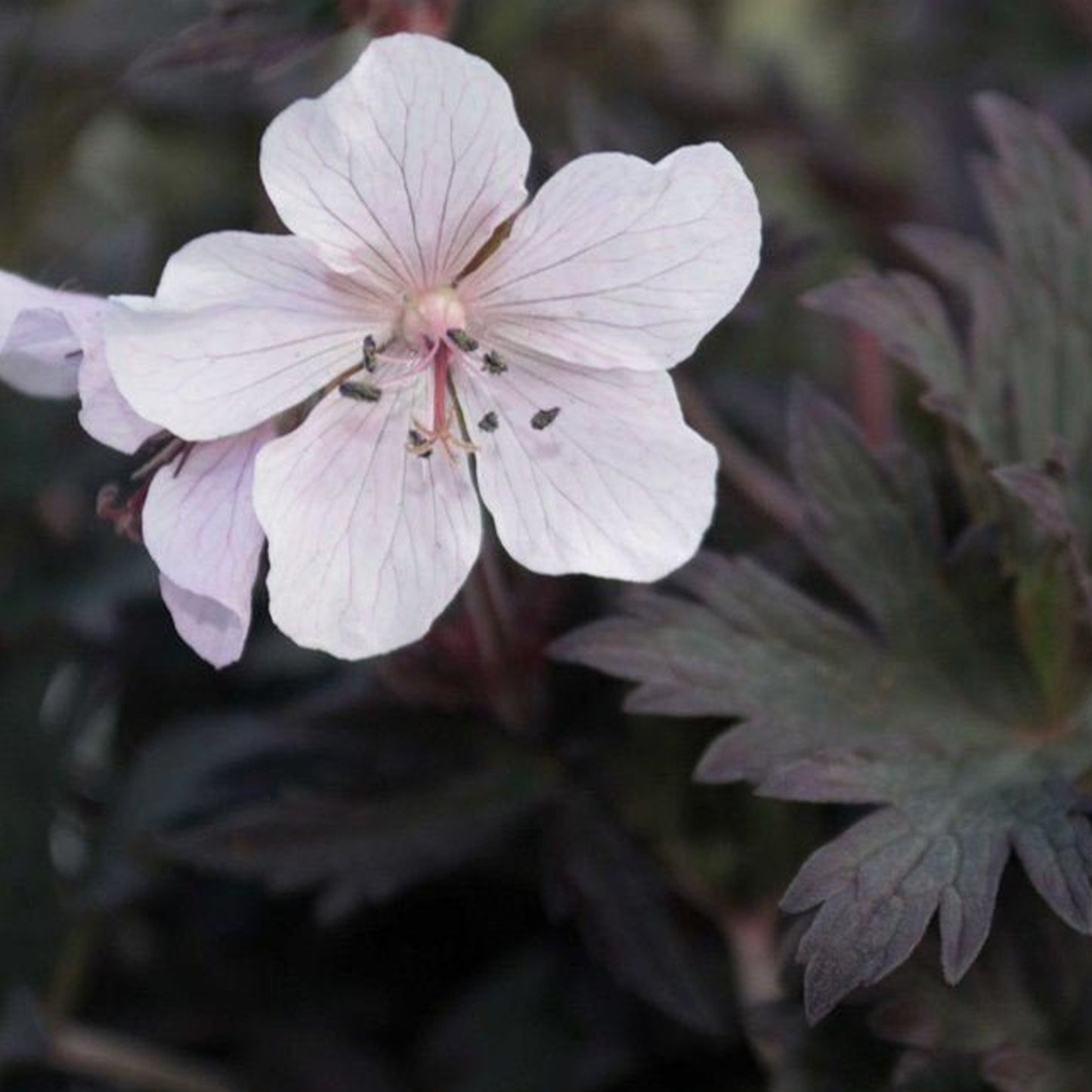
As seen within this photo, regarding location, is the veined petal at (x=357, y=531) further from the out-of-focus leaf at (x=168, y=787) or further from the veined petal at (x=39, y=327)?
the out-of-focus leaf at (x=168, y=787)

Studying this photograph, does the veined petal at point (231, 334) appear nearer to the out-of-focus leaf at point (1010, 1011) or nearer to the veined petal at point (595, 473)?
the veined petal at point (595, 473)

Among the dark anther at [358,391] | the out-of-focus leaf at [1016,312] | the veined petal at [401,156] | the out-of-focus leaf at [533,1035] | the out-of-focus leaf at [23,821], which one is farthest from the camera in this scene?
the out-of-focus leaf at [23,821]

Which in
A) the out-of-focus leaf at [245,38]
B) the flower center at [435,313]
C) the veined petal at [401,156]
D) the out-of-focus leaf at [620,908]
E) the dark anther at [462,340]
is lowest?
the out-of-focus leaf at [620,908]

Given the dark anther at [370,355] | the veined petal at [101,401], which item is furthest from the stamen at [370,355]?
the veined petal at [101,401]

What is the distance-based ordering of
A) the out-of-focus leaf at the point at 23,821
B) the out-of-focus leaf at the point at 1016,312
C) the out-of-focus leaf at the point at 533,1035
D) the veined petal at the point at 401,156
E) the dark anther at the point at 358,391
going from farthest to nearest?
the out-of-focus leaf at the point at 23,821
the out-of-focus leaf at the point at 533,1035
the out-of-focus leaf at the point at 1016,312
the dark anther at the point at 358,391
the veined petal at the point at 401,156

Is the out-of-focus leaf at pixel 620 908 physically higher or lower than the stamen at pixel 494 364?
lower

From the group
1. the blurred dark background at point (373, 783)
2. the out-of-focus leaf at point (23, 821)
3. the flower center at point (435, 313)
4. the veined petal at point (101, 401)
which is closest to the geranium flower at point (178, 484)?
the veined petal at point (101, 401)

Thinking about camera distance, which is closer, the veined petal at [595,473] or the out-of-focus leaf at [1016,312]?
the veined petal at [595,473]
